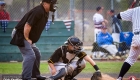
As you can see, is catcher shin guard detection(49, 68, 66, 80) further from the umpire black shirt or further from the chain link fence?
the chain link fence

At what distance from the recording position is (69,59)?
27.6ft

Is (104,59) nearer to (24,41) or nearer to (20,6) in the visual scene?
(20,6)

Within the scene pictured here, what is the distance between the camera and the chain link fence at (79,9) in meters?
17.0

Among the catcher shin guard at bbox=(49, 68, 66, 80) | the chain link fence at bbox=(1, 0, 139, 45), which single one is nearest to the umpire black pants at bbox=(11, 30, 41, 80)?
the catcher shin guard at bbox=(49, 68, 66, 80)

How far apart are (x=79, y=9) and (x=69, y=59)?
11570mm

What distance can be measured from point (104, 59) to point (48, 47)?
208 cm

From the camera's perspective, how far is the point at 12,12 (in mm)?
17531

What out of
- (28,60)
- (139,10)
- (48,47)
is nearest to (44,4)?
(28,60)

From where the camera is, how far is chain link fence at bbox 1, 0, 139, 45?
1697 centimetres

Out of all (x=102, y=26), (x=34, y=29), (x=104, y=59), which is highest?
(x=34, y=29)

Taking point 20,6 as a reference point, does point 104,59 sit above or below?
below

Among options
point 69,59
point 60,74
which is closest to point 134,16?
point 69,59

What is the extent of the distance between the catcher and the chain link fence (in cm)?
759

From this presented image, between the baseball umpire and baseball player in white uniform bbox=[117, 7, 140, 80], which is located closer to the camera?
the baseball umpire
